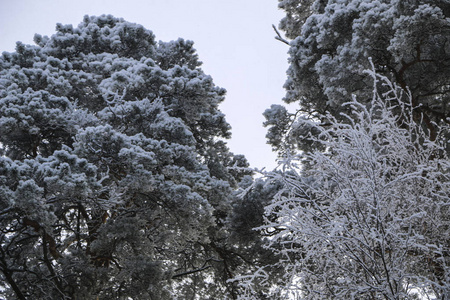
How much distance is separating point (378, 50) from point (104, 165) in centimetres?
582

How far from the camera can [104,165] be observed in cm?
734

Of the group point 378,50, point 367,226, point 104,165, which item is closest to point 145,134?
point 104,165

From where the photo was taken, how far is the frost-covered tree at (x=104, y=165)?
607 cm

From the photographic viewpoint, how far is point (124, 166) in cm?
699

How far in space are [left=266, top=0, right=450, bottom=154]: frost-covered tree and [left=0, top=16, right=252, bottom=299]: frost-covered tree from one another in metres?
Answer: 2.51

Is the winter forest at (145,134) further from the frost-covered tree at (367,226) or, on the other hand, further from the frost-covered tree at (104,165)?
the frost-covered tree at (367,226)

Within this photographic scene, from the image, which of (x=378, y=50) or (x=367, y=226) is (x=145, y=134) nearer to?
(x=378, y=50)

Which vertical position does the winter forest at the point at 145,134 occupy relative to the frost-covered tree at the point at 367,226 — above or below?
above

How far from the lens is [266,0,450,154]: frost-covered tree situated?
261 inches

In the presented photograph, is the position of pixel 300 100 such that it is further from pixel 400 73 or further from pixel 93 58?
pixel 93 58

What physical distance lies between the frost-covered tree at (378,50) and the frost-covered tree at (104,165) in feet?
8.22

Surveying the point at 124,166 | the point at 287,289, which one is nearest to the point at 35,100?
the point at 124,166


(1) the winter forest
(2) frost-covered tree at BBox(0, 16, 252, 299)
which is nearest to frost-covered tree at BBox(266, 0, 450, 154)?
(1) the winter forest

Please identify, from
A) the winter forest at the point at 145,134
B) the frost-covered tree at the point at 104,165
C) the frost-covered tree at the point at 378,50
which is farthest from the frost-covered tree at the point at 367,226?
the frost-covered tree at the point at 378,50
